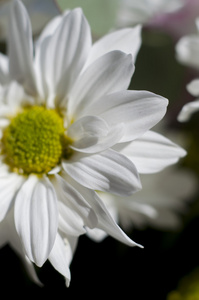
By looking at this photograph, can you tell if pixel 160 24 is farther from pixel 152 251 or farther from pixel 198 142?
pixel 152 251

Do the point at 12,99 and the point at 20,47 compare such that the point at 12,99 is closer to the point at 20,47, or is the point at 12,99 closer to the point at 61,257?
the point at 20,47

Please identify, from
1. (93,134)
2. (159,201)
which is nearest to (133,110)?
(93,134)

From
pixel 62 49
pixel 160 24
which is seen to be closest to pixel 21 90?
pixel 62 49

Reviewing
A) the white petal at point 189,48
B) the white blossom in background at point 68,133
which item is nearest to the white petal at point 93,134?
the white blossom in background at point 68,133

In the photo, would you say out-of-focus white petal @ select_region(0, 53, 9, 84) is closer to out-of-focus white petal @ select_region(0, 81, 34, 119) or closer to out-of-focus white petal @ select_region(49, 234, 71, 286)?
out-of-focus white petal @ select_region(0, 81, 34, 119)

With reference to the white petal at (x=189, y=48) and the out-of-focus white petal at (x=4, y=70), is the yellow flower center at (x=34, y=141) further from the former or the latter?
the white petal at (x=189, y=48)

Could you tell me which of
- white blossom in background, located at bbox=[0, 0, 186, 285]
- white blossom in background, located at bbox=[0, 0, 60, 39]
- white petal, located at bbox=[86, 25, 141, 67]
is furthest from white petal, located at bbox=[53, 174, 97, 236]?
white blossom in background, located at bbox=[0, 0, 60, 39]

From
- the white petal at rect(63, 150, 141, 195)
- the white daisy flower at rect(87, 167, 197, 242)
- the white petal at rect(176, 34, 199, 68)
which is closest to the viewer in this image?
the white petal at rect(63, 150, 141, 195)
